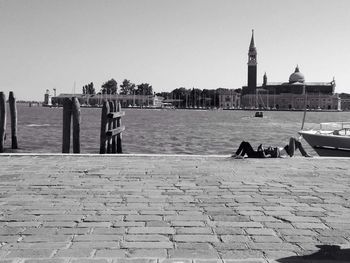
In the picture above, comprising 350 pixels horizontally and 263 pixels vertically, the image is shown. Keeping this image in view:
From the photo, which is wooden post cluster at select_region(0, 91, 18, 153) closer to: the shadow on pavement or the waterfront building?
the shadow on pavement

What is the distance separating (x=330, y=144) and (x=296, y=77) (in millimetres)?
172534

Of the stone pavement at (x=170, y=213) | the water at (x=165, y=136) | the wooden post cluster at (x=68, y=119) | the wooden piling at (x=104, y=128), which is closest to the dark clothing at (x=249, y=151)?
the stone pavement at (x=170, y=213)

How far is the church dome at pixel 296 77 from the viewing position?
183 meters

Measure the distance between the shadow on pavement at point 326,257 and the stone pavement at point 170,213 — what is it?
0.02 m

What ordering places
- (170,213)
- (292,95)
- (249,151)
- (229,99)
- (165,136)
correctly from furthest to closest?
(229,99) → (292,95) → (165,136) → (249,151) → (170,213)

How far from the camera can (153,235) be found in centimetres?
429

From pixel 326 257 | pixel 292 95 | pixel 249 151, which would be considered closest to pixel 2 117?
pixel 249 151

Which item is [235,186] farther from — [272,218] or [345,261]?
[345,261]

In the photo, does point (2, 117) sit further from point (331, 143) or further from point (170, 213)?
point (170, 213)

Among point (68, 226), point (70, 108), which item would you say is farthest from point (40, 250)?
point (70, 108)

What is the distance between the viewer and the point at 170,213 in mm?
5105

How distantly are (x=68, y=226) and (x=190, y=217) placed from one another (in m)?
1.28

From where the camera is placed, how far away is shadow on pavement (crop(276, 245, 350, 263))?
369 centimetres

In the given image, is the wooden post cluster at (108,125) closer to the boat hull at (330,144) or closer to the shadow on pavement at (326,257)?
the boat hull at (330,144)
